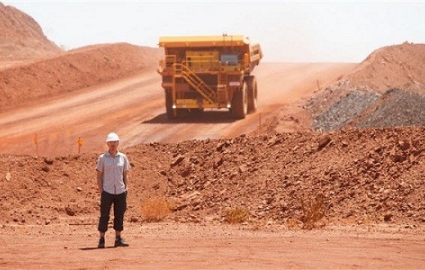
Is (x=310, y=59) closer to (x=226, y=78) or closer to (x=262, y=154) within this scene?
(x=226, y=78)

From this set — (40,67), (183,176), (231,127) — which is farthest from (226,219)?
(40,67)

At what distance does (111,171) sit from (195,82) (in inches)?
717

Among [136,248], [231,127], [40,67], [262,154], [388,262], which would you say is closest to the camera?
[388,262]

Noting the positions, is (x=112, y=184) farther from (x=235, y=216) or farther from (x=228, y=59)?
(x=228, y=59)

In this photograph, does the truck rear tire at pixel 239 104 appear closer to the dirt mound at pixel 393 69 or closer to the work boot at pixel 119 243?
the dirt mound at pixel 393 69

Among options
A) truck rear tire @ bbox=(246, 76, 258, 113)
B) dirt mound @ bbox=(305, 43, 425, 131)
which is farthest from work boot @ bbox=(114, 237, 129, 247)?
truck rear tire @ bbox=(246, 76, 258, 113)

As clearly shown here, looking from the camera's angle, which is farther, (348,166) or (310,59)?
(310,59)

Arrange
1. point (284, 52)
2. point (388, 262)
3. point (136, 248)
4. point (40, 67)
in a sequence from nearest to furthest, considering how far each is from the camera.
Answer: point (388, 262) → point (136, 248) → point (40, 67) → point (284, 52)

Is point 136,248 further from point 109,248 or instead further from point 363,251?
point 363,251

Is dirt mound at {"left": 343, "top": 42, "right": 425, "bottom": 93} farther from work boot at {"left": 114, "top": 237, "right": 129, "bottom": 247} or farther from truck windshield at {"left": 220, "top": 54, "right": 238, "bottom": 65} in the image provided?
work boot at {"left": 114, "top": 237, "right": 129, "bottom": 247}

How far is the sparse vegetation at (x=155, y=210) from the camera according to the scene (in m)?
18.8

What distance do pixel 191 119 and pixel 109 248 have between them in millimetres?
19229

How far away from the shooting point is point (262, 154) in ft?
68.7

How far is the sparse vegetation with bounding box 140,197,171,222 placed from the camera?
18.8 metres
